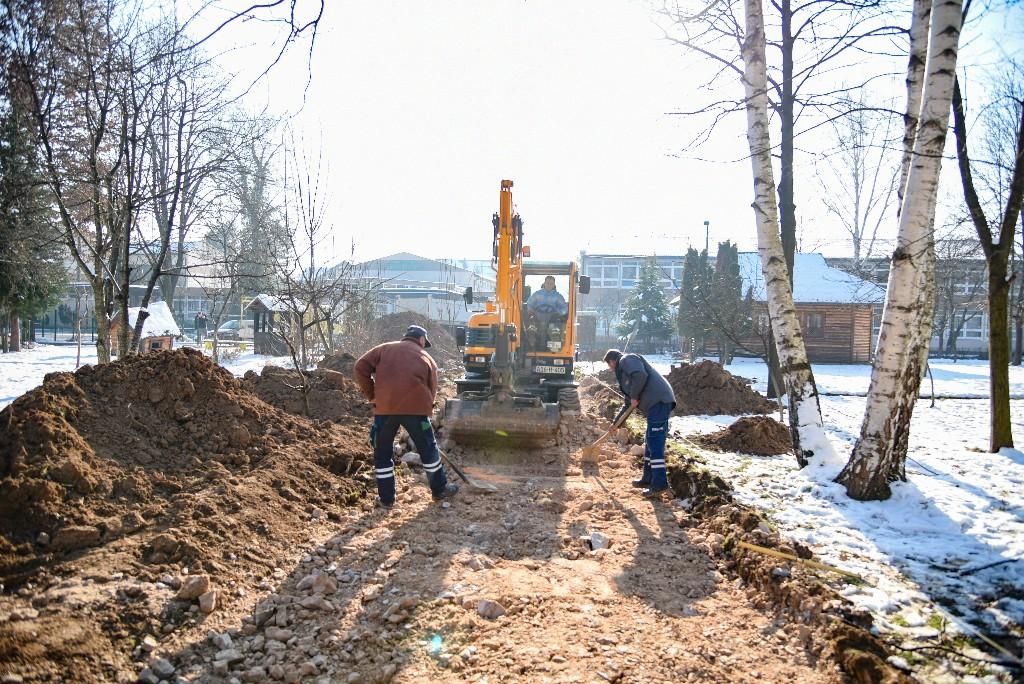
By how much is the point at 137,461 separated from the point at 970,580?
19.4ft

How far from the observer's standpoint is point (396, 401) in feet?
19.4

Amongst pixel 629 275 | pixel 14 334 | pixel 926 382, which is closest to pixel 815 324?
pixel 926 382

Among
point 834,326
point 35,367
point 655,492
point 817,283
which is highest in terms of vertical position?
point 817,283

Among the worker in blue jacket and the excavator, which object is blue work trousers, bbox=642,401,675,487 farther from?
the excavator

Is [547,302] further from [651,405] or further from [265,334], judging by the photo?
[265,334]

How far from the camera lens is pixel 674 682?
10.0ft

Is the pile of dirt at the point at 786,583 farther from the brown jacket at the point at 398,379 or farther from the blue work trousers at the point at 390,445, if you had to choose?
the brown jacket at the point at 398,379

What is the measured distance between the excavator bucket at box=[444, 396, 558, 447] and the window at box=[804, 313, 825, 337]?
24.2 meters

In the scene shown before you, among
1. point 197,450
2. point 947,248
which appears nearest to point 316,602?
point 197,450

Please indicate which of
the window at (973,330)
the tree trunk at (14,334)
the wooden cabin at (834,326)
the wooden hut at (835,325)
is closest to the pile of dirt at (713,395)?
the wooden cabin at (834,326)

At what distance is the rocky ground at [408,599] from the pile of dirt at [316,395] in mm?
3198

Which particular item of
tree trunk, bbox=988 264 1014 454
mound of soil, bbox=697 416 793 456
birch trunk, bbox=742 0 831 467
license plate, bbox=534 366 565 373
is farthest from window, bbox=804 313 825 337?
birch trunk, bbox=742 0 831 467

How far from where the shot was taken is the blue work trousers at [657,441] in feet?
21.6

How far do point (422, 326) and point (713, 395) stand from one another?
15.4 metres
